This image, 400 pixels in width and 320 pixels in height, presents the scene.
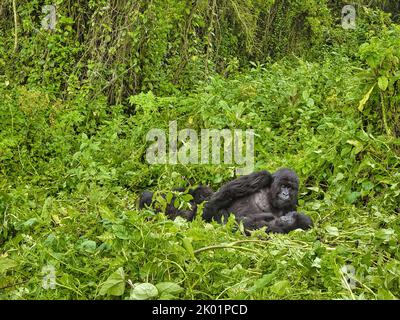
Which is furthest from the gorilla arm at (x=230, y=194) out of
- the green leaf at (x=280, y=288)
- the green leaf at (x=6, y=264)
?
the green leaf at (x=280, y=288)

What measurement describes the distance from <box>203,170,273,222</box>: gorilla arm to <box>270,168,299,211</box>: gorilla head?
0.09 metres

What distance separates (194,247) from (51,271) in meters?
0.63

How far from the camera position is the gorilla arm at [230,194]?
486 cm

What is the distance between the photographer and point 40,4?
27.1ft

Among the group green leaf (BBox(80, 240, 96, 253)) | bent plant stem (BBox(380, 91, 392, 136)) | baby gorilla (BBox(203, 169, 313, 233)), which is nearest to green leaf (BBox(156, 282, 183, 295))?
green leaf (BBox(80, 240, 96, 253))

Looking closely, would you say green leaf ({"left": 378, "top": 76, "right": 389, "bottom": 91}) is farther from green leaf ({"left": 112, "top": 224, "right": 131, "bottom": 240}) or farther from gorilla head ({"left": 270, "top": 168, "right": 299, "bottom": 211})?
green leaf ({"left": 112, "top": 224, "right": 131, "bottom": 240})

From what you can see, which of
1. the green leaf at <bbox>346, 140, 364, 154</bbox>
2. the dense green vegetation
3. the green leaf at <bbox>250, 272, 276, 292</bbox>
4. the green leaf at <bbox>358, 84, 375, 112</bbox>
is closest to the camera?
the green leaf at <bbox>250, 272, 276, 292</bbox>

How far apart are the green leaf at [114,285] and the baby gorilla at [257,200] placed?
1609 mm

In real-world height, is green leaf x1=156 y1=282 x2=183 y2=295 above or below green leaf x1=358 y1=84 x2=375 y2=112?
below

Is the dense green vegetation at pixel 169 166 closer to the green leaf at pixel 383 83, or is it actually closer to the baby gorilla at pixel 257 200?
the green leaf at pixel 383 83

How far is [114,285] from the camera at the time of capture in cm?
311

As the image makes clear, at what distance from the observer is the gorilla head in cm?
475
